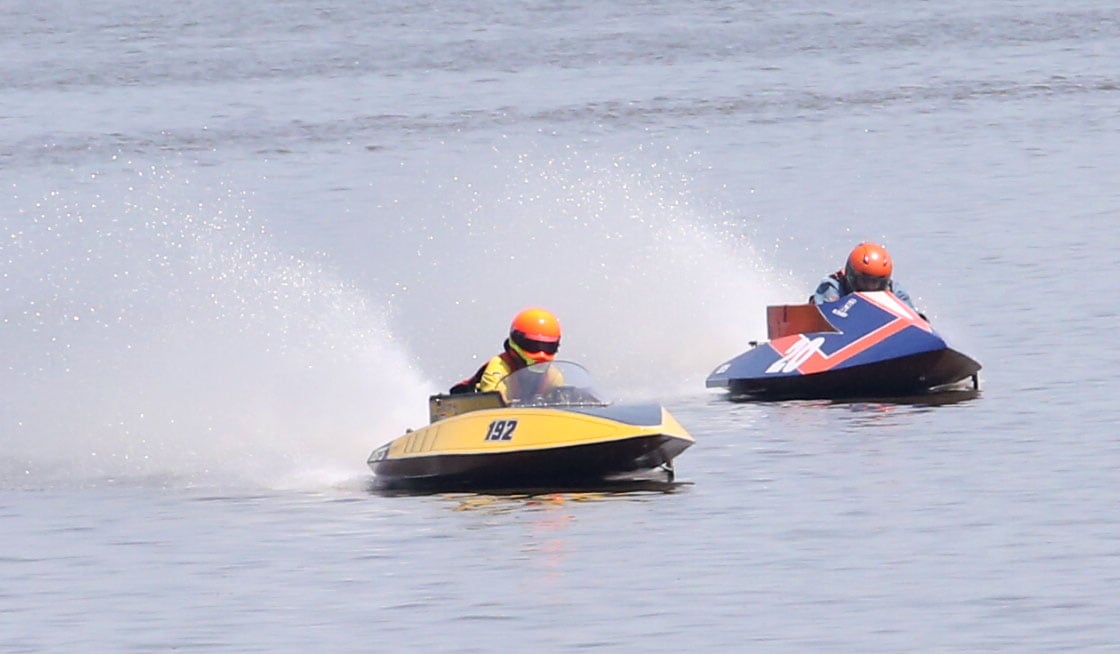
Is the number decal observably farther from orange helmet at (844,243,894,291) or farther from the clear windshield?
the clear windshield

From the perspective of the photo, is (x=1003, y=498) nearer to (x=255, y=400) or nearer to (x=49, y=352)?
(x=255, y=400)

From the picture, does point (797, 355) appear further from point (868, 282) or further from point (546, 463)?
point (546, 463)

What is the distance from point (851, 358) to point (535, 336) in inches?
172

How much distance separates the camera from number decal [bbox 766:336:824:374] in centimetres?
2025

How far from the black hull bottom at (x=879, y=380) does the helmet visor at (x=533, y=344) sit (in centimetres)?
423

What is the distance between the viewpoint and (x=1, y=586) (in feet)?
45.2

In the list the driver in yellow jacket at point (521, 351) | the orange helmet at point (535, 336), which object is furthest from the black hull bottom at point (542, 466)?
the orange helmet at point (535, 336)

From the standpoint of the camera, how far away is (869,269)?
20781 millimetres

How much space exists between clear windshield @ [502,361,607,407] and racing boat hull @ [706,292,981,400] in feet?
14.3

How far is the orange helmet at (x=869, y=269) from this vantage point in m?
20.8

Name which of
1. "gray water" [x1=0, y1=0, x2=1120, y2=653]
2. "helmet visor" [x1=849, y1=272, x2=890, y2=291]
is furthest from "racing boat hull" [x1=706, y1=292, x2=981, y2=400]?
"gray water" [x1=0, y1=0, x2=1120, y2=653]

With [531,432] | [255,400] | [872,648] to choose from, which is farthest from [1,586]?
[255,400]

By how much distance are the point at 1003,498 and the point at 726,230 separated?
67.3ft

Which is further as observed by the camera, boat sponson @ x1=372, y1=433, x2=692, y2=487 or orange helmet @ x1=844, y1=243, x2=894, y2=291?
orange helmet @ x1=844, y1=243, x2=894, y2=291
